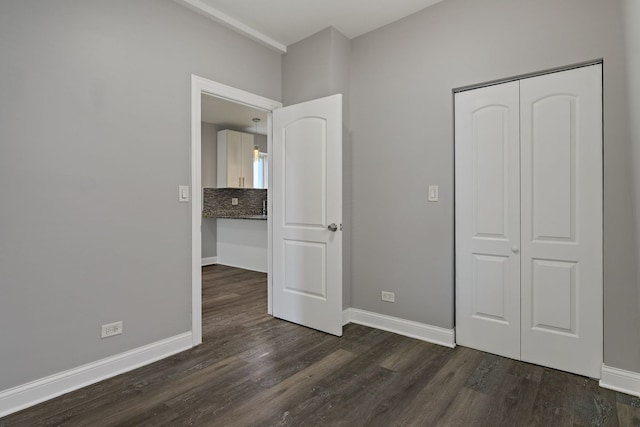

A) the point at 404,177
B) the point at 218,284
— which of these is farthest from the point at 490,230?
the point at 218,284

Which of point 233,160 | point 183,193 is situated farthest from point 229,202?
point 183,193

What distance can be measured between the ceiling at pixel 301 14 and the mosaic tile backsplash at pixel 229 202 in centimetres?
388

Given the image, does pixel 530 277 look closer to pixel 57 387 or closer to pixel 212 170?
pixel 57 387

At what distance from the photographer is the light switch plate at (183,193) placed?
2.66 meters

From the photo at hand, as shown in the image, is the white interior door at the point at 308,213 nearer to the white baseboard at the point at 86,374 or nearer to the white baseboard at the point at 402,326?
the white baseboard at the point at 402,326

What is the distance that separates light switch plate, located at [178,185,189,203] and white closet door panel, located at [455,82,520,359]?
2.18m

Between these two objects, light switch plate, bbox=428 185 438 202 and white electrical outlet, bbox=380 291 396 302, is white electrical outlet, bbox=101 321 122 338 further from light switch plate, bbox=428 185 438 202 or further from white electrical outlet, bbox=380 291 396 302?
light switch plate, bbox=428 185 438 202

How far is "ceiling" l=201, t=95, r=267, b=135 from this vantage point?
217 inches

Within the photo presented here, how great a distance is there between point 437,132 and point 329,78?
3.72ft

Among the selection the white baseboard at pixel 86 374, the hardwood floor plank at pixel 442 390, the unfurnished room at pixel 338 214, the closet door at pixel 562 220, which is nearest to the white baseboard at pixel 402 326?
the unfurnished room at pixel 338 214

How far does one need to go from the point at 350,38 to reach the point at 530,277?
2.68 m

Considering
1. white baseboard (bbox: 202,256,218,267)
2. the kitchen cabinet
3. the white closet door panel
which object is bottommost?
white baseboard (bbox: 202,256,218,267)

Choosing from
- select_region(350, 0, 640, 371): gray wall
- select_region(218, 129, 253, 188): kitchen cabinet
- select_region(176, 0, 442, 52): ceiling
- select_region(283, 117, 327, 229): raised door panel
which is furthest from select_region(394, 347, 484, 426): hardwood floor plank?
select_region(218, 129, 253, 188): kitchen cabinet

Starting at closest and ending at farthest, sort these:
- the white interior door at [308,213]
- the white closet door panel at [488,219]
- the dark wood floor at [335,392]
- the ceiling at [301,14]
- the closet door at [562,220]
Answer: the dark wood floor at [335,392]
the closet door at [562,220]
the white closet door panel at [488,219]
the ceiling at [301,14]
the white interior door at [308,213]
